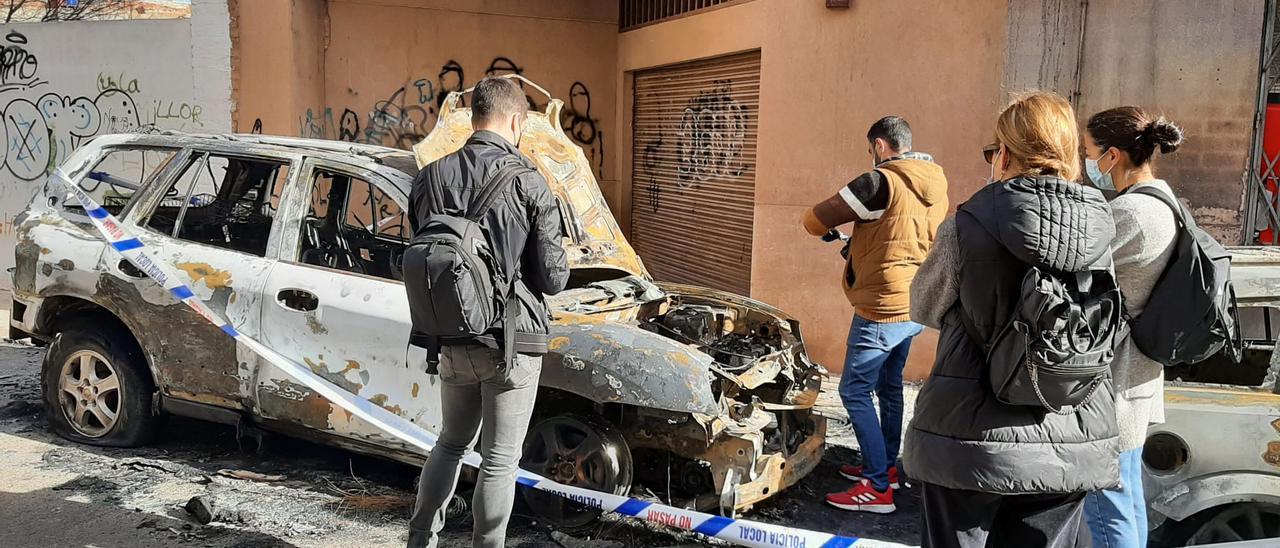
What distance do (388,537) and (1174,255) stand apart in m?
3.15

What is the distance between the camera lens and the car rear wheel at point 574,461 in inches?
158

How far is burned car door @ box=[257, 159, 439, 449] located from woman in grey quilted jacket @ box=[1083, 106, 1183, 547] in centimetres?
260

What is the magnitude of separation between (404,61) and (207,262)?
20.0 ft

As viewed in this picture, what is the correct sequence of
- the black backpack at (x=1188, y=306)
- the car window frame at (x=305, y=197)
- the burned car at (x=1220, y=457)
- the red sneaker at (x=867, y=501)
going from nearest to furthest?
the black backpack at (x=1188, y=306) < the burned car at (x=1220, y=457) < the car window frame at (x=305, y=197) < the red sneaker at (x=867, y=501)

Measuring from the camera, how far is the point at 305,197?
456 cm

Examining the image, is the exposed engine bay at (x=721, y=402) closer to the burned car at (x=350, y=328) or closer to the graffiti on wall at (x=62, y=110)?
the burned car at (x=350, y=328)

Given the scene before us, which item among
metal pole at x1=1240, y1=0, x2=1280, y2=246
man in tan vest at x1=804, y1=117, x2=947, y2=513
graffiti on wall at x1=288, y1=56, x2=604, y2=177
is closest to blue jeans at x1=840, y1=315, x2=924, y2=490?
man in tan vest at x1=804, y1=117, x2=947, y2=513

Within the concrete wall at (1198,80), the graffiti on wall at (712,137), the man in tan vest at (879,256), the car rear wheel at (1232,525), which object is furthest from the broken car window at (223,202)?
the concrete wall at (1198,80)

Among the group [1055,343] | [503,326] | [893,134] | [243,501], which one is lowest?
[243,501]

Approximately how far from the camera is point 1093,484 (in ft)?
7.82

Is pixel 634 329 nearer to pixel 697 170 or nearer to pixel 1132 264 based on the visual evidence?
pixel 1132 264

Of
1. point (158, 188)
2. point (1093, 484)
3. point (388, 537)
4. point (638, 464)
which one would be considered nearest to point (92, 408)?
point (158, 188)

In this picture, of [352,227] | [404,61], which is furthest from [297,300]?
[404,61]

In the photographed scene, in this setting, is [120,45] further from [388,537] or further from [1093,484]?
[1093,484]
